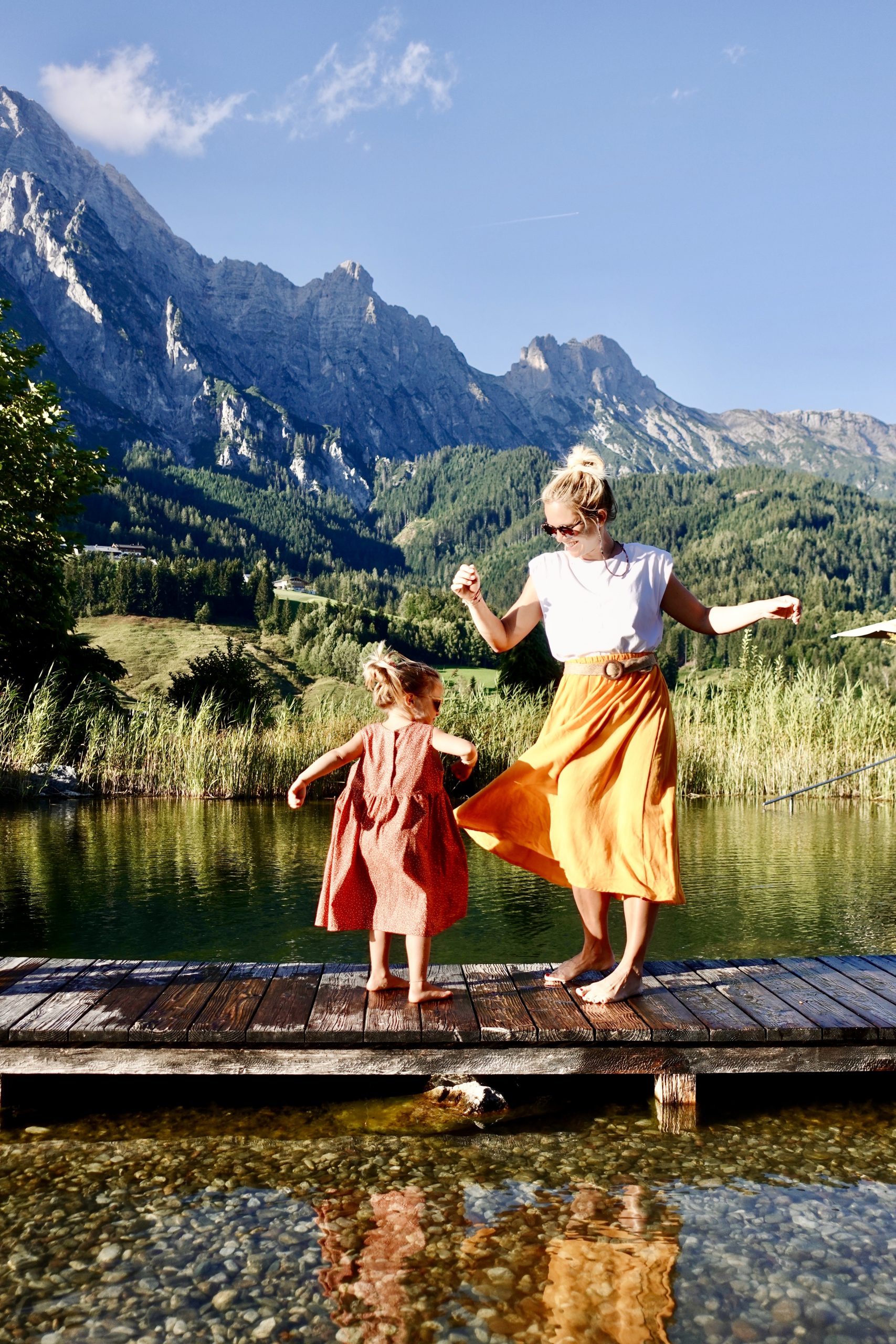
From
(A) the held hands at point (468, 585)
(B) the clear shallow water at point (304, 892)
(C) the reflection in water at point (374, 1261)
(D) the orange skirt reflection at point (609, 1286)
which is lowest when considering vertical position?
(B) the clear shallow water at point (304, 892)

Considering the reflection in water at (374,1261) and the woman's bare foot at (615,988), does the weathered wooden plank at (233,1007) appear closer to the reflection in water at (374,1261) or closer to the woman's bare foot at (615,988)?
the reflection in water at (374,1261)

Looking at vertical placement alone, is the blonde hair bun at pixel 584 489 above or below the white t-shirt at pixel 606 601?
above

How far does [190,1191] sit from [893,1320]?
171 cm

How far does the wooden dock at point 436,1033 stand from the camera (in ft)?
9.90

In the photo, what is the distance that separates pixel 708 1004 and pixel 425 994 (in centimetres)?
95

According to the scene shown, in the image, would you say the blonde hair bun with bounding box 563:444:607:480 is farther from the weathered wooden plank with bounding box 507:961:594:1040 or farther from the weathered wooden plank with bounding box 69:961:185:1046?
the weathered wooden plank with bounding box 69:961:185:1046

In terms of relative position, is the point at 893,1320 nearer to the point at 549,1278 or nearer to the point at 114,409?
the point at 549,1278

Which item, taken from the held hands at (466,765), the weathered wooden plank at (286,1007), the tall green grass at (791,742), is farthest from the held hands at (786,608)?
the tall green grass at (791,742)

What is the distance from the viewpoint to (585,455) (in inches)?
130

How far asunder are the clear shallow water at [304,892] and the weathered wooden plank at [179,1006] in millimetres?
1548

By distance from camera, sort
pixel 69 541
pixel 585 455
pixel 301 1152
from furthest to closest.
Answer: pixel 69 541
pixel 585 455
pixel 301 1152

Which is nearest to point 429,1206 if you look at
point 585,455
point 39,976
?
point 39,976

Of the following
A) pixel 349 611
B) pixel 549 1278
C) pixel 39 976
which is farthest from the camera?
pixel 349 611

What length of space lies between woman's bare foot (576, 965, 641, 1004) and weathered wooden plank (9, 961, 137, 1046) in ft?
5.37
